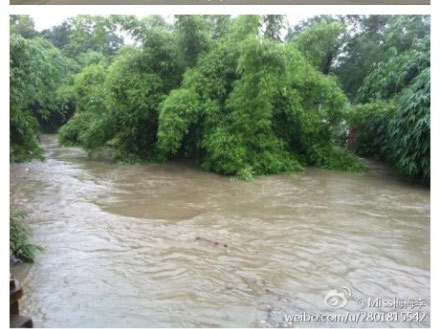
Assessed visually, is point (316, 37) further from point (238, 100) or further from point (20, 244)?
point (20, 244)

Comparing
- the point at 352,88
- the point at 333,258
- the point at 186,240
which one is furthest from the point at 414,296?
the point at 352,88

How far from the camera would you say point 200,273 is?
3.51 meters

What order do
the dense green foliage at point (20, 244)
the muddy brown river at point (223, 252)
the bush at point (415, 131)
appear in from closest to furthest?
the muddy brown river at point (223, 252) → the dense green foliage at point (20, 244) → the bush at point (415, 131)

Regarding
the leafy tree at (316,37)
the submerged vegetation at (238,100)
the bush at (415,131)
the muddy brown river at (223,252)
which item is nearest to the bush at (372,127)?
the submerged vegetation at (238,100)

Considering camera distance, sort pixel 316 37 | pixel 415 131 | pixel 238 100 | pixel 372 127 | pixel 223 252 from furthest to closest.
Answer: pixel 372 127
pixel 316 37
pixel 238 100
pixel 415 131
pixel 223 252

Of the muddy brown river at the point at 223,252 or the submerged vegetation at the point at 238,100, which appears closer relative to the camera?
the muddy brown river at the point at 223,252

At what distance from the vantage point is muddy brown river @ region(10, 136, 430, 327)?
2.92m

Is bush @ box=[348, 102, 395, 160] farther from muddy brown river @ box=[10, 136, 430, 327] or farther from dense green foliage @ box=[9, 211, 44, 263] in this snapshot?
dense green foliage @ box=[9, 211, 44, 263]


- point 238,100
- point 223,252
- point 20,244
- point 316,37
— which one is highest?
point 316,37

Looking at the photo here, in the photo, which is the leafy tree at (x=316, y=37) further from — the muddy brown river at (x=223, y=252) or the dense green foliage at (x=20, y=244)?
the dense green foliage at (x=20, y=244)

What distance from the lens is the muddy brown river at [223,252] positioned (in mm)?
2924

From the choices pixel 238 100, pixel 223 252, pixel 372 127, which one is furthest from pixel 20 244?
pixel 372 127

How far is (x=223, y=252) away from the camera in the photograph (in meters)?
4.00

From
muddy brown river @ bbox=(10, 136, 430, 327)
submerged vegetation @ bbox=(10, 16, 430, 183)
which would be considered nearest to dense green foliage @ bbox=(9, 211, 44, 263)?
muddy brown river @ bbox=(10, 136, 430, 327)
